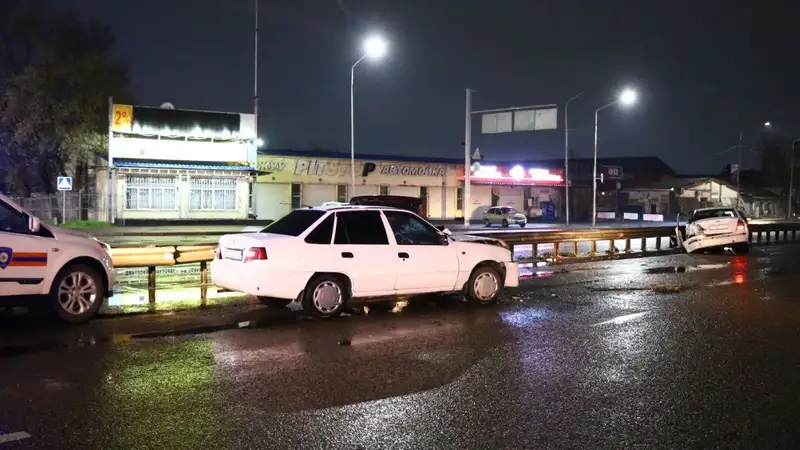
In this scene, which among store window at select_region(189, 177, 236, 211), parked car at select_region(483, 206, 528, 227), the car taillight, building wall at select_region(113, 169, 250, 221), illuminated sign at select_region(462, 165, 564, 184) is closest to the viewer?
the car taillight

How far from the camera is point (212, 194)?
4225cm

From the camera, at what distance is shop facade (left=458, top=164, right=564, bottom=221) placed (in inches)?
2235

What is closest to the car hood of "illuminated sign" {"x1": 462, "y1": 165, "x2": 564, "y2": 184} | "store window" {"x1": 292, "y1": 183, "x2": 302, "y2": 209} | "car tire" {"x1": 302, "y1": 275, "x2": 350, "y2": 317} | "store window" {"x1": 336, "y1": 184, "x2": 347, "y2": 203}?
"car tire" {"x1": 302, "y1": 275, "x2": 350, "y2": 317}

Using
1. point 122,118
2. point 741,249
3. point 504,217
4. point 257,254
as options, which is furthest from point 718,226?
point 122,118

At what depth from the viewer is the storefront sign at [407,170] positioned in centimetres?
5101

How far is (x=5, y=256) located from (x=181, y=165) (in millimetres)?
32345

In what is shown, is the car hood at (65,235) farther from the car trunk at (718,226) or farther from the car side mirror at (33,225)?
the car trunk at (718,226)

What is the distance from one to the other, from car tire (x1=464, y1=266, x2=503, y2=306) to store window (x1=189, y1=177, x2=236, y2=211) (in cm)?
3291

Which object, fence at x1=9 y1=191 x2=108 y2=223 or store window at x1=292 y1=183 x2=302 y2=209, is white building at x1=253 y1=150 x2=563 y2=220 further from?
fence at x1=9 y1=191 x2=108 y2=223

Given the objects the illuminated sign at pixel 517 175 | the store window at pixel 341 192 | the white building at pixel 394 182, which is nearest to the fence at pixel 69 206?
the white building at pixel 394 182

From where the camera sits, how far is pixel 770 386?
22.2 ft

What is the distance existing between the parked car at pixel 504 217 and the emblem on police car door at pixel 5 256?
42.4 meters

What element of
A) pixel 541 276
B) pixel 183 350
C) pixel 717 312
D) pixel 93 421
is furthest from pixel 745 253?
pixel 93 421

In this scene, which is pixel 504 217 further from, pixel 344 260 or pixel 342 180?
pixel 344 260
